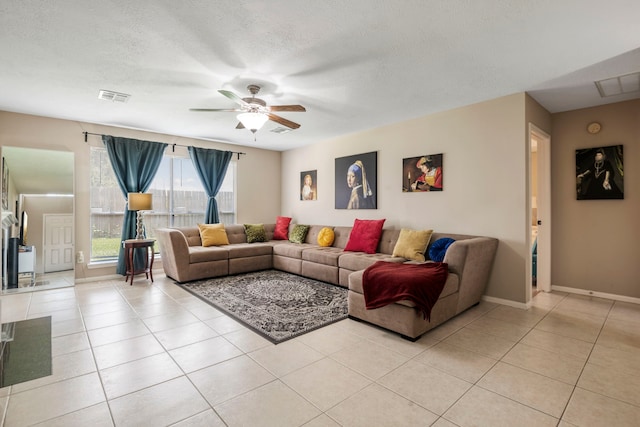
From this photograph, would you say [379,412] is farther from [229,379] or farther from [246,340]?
[246,340]

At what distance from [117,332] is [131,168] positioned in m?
3.20

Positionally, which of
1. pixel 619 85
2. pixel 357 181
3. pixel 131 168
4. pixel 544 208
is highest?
pixel 619 85

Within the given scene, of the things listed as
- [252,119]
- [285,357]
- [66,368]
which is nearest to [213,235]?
[252,119]

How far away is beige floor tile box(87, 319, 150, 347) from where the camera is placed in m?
2.68

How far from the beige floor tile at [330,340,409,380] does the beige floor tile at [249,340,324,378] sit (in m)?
0.20

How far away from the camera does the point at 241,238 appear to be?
5918 mm

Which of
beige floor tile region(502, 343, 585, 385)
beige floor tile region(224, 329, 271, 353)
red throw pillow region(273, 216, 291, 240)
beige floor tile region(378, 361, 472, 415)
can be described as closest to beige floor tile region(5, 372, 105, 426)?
beige floor tile region(224, 329, 271, 353)

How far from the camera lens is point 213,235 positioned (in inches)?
212

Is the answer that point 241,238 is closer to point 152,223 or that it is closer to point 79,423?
point 152,223

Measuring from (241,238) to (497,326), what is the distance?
4425 millimetres

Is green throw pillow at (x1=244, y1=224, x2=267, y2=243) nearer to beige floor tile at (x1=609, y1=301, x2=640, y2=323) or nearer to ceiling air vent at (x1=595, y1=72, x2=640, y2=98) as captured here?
beige floor tile at (x1=609, y1=301, x2=640, y2=323)

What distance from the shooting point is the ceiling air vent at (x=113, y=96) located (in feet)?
11.5

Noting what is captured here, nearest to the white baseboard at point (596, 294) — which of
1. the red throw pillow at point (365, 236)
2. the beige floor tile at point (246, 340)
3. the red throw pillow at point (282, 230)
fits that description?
the red throw pillow at point (365, 236)

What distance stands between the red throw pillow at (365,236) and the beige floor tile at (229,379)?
2717 millimetres
